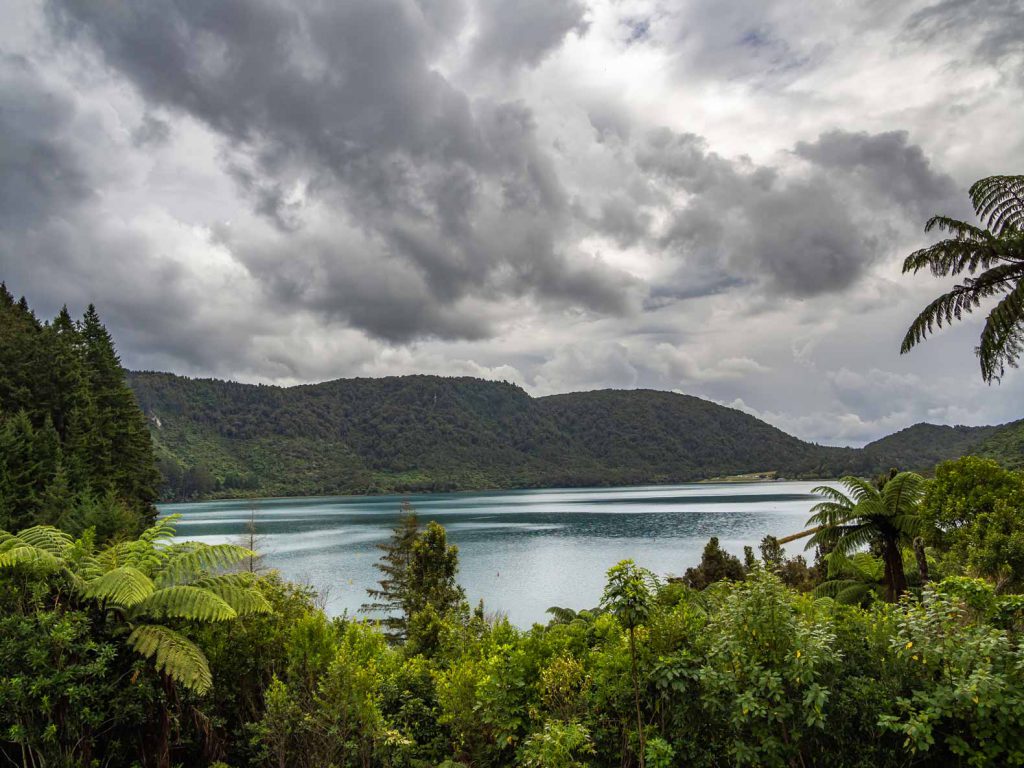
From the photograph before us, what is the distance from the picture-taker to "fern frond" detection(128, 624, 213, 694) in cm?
491

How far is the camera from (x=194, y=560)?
6211 mm

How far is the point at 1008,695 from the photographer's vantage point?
3.78 m

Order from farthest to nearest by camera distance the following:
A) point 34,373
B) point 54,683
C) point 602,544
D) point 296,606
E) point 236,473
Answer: point 236,473 < point 602,544 < point 34,373 < point 296,606 < point 54,683

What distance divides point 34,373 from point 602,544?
151 feet

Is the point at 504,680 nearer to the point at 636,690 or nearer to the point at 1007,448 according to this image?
the point at 636,690

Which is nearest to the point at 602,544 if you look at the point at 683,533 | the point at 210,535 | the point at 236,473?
the point at 683,533

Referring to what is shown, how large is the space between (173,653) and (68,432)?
118ft

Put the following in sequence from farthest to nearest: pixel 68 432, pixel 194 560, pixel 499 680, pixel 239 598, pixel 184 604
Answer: pixel 68 432 → pixel 194 560 → pixel 239 598 → pixel 499 680 → pixel 184 604

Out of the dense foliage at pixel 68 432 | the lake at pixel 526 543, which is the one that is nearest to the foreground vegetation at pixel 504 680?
the dense foliage at pixel 68 432

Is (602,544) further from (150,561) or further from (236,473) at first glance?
(236,473)

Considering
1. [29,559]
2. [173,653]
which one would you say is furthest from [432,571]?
[29,559]

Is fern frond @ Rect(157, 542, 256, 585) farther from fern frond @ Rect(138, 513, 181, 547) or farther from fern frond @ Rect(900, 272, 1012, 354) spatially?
fern frond @ Rect(900, 272, 1012, 354)

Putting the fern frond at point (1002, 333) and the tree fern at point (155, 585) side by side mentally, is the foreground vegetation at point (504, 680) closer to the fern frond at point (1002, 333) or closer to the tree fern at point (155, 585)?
the tree fern at point (155, 585)

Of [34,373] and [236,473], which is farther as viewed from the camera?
[236,473]
